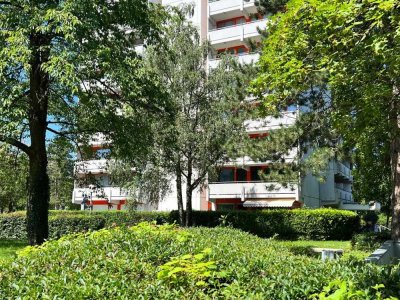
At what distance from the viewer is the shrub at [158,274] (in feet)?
10.3

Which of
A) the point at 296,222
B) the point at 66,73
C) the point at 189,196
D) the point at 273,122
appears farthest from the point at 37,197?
the point at 273,122

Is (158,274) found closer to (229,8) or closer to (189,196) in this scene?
(189,196)

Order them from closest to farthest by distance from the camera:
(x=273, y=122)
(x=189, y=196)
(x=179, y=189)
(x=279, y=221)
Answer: (x=179, y=189) → (x=189, y=196) → (x=279, y=221) → (x=273, y=122)

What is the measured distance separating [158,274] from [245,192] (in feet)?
86.6

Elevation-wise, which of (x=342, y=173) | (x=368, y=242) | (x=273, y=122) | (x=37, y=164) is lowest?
(x=368, y=242)

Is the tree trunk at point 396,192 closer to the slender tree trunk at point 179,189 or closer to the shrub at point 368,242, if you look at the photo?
the shrub at point 368,242

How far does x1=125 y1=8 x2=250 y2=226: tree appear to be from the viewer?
A: 65.5 feet

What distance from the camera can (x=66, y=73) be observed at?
9875 mm

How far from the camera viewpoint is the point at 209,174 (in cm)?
2155

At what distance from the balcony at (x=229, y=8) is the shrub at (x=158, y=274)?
2953 cm

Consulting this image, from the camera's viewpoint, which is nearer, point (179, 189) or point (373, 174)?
point (179, 189)

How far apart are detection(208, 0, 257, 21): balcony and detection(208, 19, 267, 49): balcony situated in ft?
5.45

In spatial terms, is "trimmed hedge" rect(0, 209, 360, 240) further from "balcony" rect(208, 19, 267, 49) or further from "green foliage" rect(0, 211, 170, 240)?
"balcony" rect(208, 19, 267, 49)

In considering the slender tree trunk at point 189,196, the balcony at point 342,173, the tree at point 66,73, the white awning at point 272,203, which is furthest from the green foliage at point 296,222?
the balcony at point 342,173
